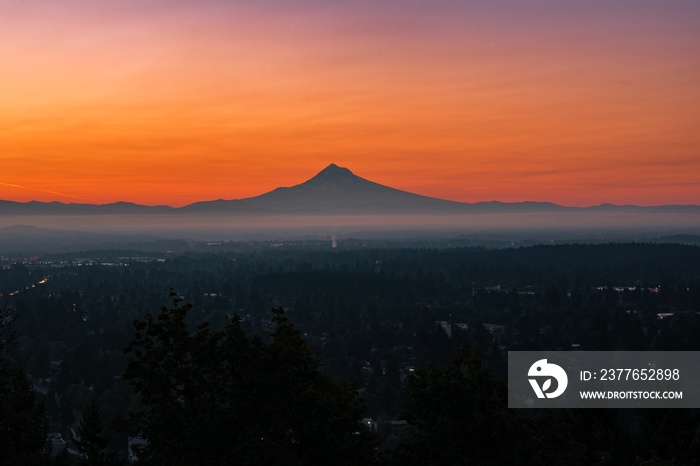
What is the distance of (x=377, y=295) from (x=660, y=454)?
7563 cm

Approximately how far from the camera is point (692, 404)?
3106cm

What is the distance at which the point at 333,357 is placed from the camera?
2494 inches

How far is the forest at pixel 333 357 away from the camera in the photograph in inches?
625

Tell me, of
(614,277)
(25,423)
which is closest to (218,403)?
(25,423)

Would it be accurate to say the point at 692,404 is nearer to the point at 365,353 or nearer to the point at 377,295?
the point at 365,353

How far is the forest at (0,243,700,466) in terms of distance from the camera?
15.9 m
